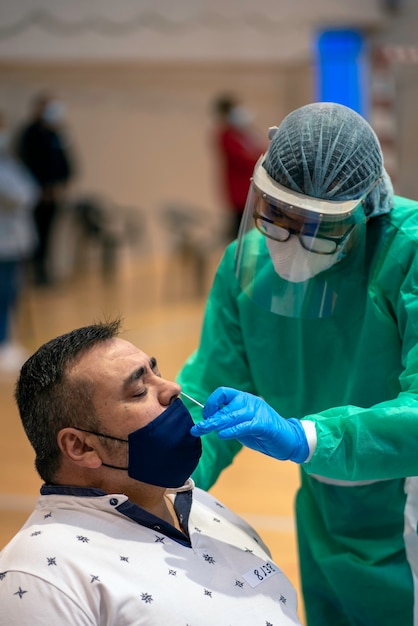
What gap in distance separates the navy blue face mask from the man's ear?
0.05ft

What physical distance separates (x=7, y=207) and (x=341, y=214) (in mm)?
3745

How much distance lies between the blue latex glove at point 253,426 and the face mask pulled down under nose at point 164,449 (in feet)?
0.18

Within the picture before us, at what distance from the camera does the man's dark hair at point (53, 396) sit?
58.6 inches

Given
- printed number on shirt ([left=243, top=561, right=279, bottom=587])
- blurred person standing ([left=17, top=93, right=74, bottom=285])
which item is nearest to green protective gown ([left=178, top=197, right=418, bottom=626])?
printed number on shirt ([left=243, top=561, right=279, bottom=587])

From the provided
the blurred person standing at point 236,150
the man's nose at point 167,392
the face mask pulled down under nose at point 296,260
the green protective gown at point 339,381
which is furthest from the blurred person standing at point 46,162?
the man's nose at point 167,392

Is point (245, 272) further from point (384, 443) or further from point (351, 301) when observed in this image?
point (384, 443)

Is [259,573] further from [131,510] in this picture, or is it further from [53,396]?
[53,396]

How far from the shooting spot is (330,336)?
1736mm

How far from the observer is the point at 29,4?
9.41ft

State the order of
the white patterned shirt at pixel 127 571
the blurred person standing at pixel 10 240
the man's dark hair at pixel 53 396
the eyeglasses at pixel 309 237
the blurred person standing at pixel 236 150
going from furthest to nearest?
the blurred person standing at pixel 236 150 → the blurred person standing at pixel 10 240 → the eyeglasses at pixel 309 237 → the man's dark hair at pixel 53 396 → the white patterned shirt at pixel 127 571

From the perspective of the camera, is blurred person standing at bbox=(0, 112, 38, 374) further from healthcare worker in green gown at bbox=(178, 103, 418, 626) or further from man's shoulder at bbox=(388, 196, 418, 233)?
man's shoulder at bbox=(388, 196, 418, 233)

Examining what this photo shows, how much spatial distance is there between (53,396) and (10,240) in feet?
12.2

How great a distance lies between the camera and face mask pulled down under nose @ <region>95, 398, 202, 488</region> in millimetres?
1491

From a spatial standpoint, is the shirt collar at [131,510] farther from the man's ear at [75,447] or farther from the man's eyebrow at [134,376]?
the man's eyebrow at [134,376]
